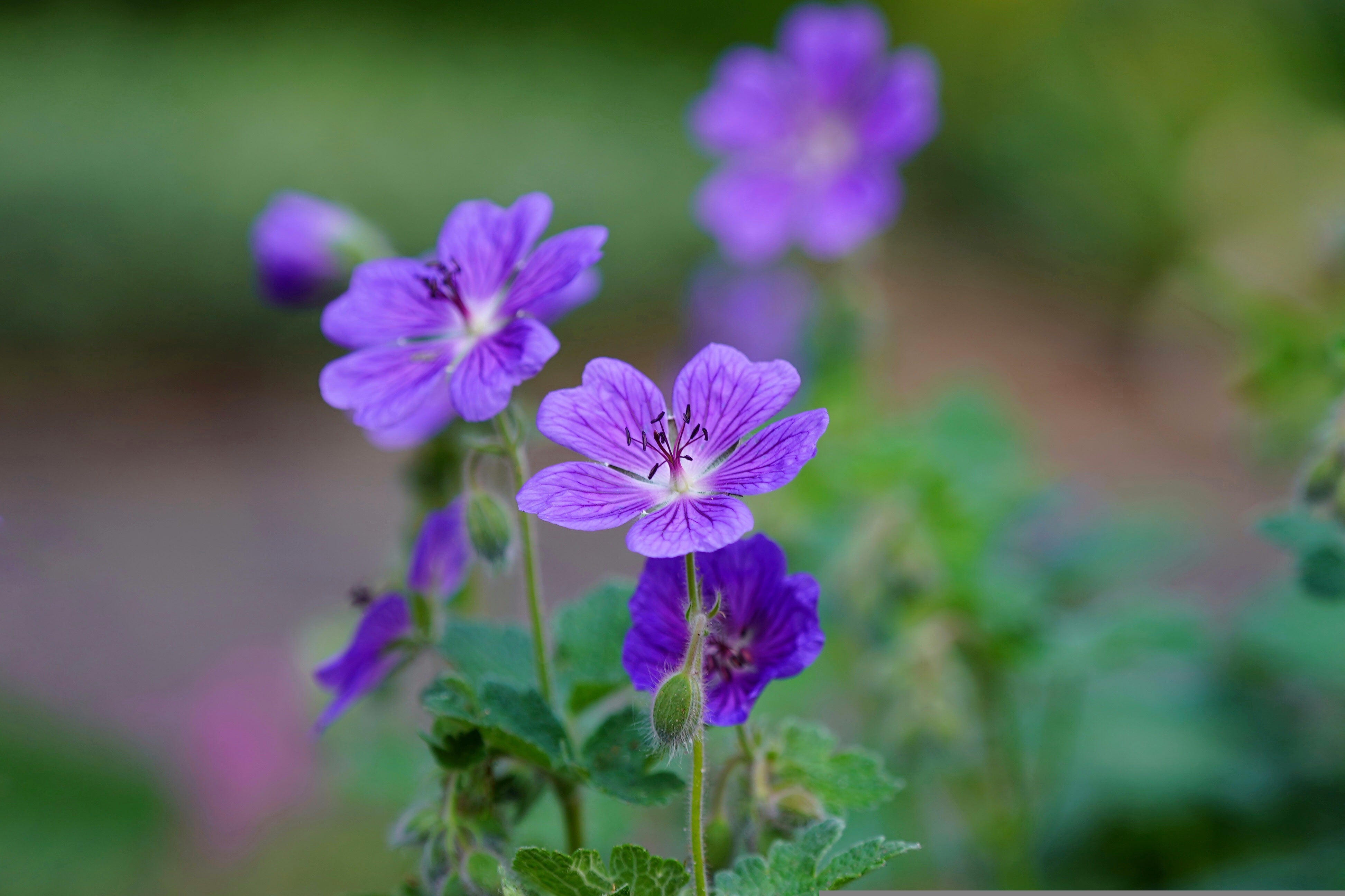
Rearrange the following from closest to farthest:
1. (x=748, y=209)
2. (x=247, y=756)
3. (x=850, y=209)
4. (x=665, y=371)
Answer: (x=850, y=209) < (x=748, y=209) < (x=247, y=756) < (x=665, y=371)

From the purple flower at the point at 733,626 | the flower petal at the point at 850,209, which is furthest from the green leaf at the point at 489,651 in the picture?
the flower petal at the point at 850,209

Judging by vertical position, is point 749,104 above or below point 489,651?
above

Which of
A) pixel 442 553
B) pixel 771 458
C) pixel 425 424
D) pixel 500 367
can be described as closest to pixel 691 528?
pixel 771 458

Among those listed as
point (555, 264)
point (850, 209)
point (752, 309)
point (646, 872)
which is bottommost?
point (646, 872)

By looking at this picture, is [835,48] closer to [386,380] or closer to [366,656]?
[386,380]

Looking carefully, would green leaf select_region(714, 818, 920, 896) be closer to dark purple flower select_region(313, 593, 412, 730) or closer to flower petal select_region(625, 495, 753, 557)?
flower petal select_region(625, 495, 753, 557)

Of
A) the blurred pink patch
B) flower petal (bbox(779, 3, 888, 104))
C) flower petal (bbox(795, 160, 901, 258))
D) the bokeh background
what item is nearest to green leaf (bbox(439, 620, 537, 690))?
the bokeh background

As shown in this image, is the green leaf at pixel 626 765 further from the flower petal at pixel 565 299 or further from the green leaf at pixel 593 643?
the flower petal at pixel 565 299
